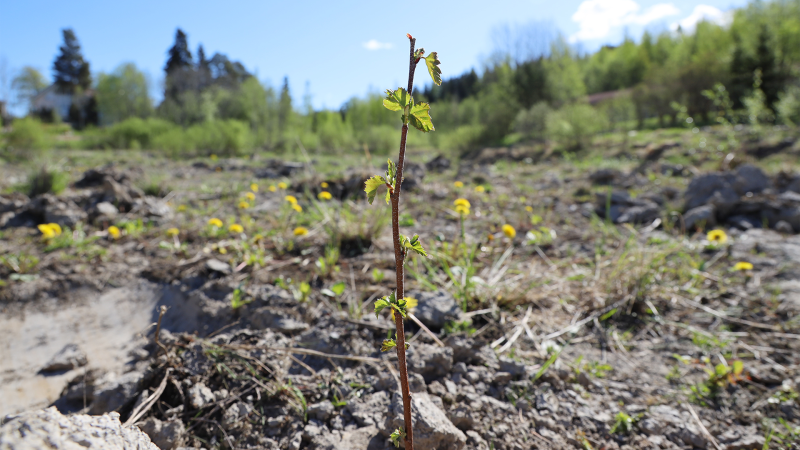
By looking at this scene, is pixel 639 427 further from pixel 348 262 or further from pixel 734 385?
pixel 348 262

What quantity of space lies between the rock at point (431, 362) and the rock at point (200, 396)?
0.72 metres

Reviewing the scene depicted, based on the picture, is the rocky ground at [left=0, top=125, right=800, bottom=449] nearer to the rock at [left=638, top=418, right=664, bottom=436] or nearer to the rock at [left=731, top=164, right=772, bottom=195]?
the rock at [left=638, top=418, right=664, bottom=436]

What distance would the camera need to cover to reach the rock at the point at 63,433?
0.60 metres

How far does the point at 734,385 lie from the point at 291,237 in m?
2.53

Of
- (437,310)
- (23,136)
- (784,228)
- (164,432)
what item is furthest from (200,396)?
(23,136)

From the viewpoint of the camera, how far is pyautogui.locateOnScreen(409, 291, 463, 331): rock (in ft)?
5.79

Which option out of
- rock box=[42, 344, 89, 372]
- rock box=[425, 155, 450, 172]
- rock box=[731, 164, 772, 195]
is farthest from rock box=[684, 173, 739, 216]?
rock box=[425, 155, 450, 172]

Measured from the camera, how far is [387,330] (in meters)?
1.75

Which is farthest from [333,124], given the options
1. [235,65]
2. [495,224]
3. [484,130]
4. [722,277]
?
[235,65]

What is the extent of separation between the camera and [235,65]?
38.3m

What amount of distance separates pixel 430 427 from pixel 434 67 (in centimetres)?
96

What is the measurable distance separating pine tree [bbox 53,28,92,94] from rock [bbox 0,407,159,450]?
47346 mm

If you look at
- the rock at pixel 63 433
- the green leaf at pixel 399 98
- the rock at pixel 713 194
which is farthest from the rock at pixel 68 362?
the rock at pixel 713 194

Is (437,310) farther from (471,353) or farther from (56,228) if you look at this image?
(56,228)
